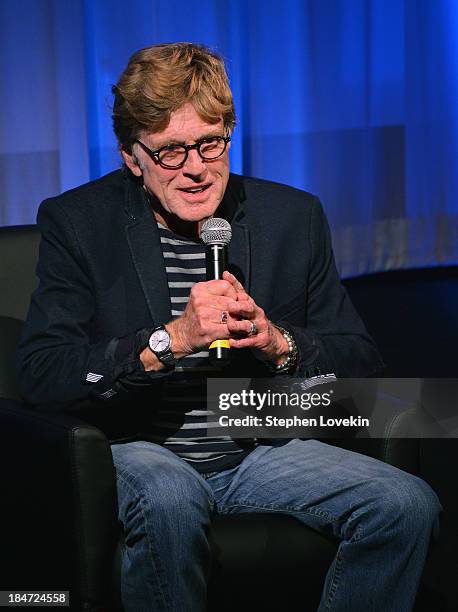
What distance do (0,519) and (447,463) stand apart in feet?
5.41

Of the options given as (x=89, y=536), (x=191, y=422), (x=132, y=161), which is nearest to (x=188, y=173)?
(x=132, y=161)

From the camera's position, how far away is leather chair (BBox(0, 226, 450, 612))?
5.65 feet

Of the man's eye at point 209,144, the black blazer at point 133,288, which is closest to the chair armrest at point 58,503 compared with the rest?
the black blazer at point 133,288

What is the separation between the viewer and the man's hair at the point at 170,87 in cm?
192

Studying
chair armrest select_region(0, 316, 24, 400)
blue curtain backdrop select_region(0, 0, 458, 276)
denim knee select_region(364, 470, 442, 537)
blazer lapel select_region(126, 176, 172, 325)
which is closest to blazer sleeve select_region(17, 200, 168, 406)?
blazer lapel select_region(126, 176, 172, 325)

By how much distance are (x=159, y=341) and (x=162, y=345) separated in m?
0.01

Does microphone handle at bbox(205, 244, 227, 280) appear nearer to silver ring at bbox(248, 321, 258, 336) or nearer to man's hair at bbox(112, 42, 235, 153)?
silver ring at bbox(248, 321, 258, 336)

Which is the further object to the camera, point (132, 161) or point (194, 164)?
point (132, 161)

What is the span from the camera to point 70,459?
171 cm

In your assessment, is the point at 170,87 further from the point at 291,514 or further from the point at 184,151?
the point at 291,514

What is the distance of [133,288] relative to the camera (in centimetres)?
200

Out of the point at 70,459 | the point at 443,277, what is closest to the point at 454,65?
the point at 443,277

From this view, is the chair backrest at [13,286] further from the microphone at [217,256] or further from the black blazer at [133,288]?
the microphone at [217,256]

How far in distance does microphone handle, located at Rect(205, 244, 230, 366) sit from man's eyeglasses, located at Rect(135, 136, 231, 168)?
258 mm
